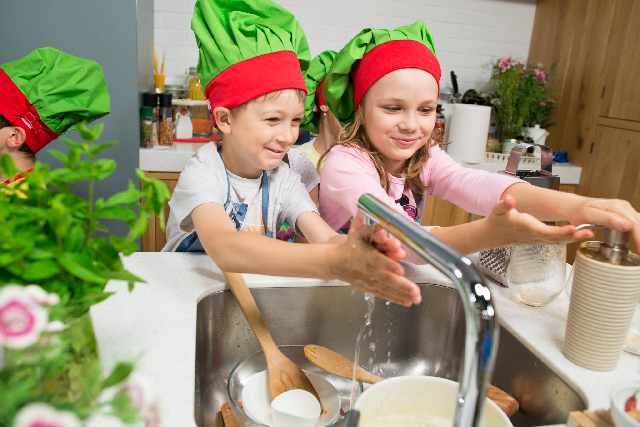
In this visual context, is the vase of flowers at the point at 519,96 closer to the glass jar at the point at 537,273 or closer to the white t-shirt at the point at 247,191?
the white t-shirt at the point at 247,191

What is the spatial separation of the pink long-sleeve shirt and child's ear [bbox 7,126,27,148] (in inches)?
31.2

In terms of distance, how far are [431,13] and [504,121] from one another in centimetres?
76

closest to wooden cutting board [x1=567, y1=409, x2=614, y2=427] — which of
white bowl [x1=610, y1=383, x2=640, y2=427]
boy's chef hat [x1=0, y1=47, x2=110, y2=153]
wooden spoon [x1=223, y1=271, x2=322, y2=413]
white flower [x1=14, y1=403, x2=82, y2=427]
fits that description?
white bowl [x1=610, y1=383, x2=640, y2=427]

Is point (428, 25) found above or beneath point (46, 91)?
above

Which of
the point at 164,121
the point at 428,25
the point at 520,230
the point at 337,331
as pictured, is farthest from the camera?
the point at 428,25

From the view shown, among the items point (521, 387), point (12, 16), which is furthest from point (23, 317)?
point (12, 16)

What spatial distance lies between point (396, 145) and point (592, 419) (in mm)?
741

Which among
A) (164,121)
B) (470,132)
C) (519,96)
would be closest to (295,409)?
(164,121)

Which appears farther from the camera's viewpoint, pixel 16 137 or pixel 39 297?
pixel 16 137

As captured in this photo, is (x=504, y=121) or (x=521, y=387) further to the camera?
(x=504, y=121)

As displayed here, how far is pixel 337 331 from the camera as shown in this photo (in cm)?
97

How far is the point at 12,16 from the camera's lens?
1885 millimetres

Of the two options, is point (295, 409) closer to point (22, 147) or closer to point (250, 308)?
point (250, 308)

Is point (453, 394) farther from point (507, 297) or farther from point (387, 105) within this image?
point (387, 105)
